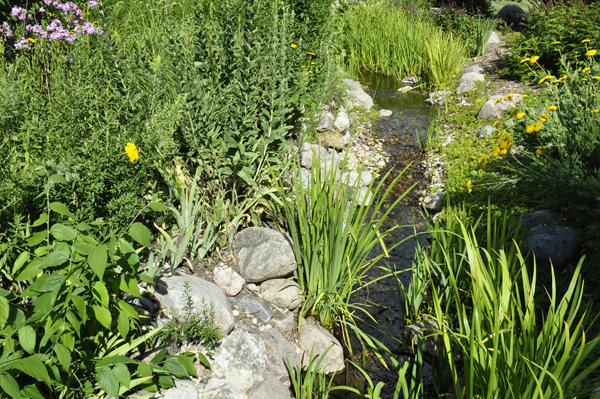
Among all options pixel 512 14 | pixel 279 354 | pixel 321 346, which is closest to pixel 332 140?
pixel 321 346

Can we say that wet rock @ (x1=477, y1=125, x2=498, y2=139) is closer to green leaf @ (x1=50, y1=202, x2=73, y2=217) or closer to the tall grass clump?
the tall grass clump

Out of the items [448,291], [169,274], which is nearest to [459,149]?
[448,291]

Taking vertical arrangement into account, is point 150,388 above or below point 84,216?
below

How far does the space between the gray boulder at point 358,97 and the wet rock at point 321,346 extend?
4.76 m

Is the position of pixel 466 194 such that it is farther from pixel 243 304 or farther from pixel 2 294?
pixel 2 294

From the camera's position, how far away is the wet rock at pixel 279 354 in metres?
2.72

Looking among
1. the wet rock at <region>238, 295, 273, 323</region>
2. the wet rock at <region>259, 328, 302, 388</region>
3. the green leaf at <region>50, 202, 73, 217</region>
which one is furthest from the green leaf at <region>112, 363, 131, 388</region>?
the wet rock at <region>238, 295, 273, 323</region>

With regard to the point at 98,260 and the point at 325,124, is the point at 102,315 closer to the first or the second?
the point at 98,260

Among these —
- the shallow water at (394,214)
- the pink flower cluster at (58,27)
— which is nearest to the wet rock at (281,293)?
the shallow water at (394,214)

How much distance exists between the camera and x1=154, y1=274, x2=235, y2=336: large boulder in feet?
8.61

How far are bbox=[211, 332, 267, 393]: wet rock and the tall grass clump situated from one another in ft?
21.7

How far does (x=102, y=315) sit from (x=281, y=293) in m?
1.52

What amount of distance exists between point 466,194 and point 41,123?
12.7 feet

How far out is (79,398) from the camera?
199cm
